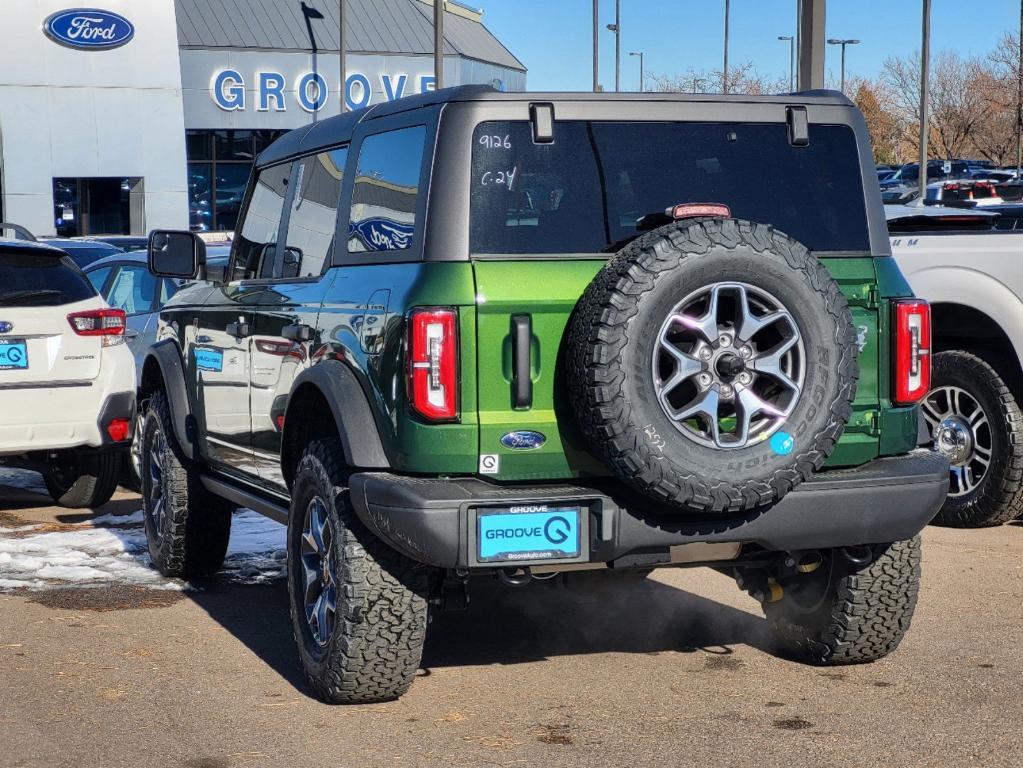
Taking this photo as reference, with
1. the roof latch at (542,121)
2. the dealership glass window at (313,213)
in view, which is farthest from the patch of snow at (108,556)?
the roof latch at (542,121)

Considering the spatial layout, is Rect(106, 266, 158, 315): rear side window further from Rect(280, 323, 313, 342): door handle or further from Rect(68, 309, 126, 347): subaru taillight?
Rect(280, 323, 313, 342): door handle

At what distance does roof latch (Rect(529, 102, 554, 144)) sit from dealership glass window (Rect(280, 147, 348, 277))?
3.33 feet

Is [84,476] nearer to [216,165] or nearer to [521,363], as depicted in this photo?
[521,363]

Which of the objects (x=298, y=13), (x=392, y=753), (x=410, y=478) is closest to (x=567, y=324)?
(x=410, y=478)

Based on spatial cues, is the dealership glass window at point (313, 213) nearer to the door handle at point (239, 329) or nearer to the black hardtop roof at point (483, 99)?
the black hardtop roof at point (483, 99)

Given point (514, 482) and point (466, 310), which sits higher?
point (466, 310)

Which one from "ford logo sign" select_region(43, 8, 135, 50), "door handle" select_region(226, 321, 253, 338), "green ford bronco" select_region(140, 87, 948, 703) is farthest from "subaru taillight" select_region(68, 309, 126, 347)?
"ford logo sign" select_region(43, 8, 135, 50)

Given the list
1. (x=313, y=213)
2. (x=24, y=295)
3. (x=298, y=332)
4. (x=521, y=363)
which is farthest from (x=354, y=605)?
(x=24, y=295)

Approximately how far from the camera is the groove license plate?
28.3ft

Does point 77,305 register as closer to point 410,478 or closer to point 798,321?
point 410,478

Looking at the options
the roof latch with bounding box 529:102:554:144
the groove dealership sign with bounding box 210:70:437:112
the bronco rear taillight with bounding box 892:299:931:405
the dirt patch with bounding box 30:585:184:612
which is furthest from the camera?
the groove dealership sign with bounding box 210:70:437:112

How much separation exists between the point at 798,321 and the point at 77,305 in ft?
18.1

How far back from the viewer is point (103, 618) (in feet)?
21.5

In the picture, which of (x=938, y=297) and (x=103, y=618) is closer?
(x=103, y=618)
